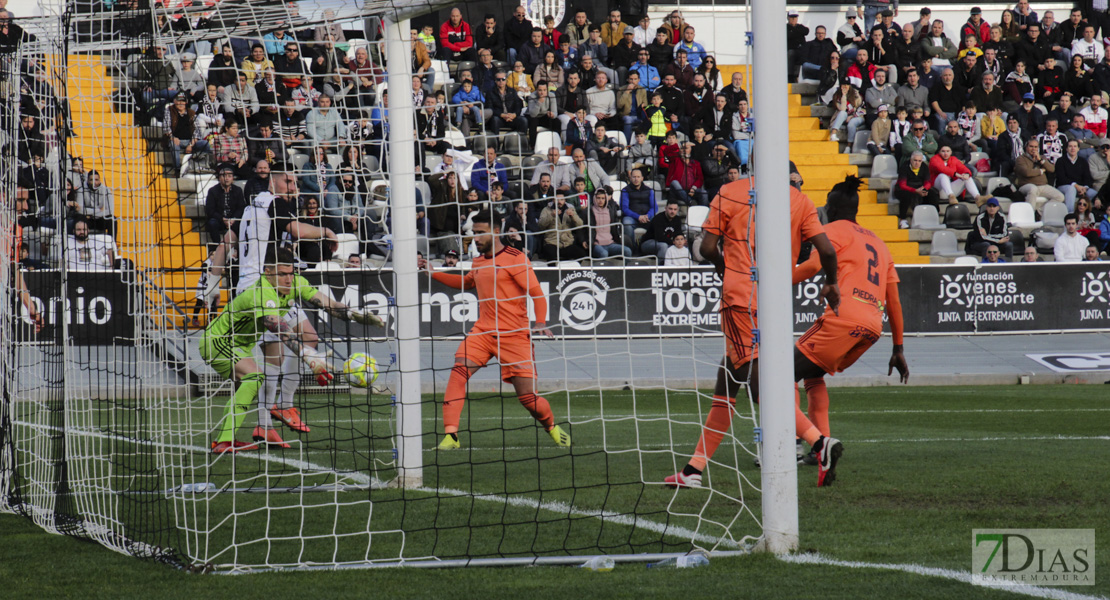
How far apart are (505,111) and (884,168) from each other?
38.0ft

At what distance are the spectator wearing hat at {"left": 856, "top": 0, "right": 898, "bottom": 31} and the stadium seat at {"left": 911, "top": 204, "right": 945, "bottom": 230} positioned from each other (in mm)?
6305

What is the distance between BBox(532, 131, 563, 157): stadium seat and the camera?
10405mm

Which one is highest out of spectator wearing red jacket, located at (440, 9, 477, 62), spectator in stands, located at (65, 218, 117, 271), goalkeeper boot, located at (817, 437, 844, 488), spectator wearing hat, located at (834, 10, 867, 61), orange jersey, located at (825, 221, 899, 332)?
spectator wearing hat, located at (834, 10, 867, 61)

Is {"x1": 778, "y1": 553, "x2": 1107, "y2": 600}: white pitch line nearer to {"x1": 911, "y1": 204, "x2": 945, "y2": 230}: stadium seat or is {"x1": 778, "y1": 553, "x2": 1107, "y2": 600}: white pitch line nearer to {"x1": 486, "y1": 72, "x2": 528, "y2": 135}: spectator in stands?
{"x1": 486, "y1": 72, "x2": 528, "y2": 135}: spectator in stands

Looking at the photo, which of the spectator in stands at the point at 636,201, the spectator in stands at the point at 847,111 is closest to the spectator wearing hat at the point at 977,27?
the spectator in stands at the point at 847,111

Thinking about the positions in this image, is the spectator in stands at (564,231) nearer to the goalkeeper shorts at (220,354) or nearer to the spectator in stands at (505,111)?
the spectator in stands at (505,111)

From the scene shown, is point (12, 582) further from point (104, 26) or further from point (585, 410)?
point (585, 410)

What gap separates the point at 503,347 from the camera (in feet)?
31.6

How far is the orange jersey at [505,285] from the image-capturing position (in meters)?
9.22

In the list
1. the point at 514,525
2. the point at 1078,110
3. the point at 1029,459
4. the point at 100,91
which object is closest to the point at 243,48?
the point at 100,91

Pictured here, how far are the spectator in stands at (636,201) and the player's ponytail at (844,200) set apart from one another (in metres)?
2.01

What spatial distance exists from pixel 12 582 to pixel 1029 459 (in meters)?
6.56

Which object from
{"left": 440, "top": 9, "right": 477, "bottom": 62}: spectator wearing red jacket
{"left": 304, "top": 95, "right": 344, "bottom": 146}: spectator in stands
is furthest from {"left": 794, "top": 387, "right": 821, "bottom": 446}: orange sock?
{"left": 440, "top": 9, "right": 477, "bottom": 62}: spectator wearing red jacket

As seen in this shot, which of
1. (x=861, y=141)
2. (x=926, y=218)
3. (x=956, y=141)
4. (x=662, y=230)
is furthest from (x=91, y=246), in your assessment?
(x=956, y=141)
